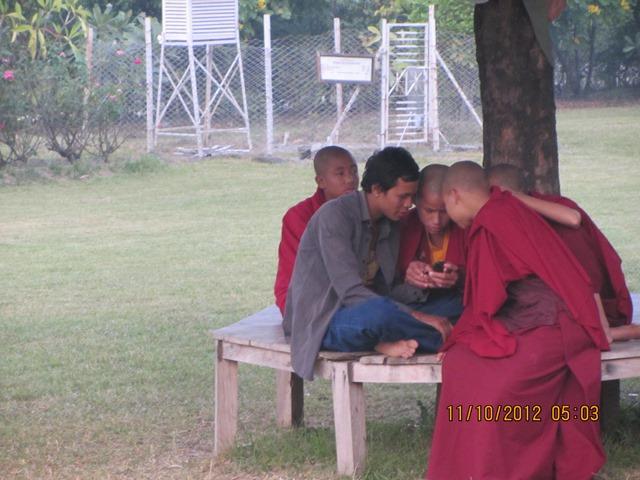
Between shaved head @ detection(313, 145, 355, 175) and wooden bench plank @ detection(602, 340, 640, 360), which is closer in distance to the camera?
wooden bench plank @ detection(602, 340, 640, 360)

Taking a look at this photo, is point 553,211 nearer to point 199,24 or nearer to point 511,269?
point 511,269

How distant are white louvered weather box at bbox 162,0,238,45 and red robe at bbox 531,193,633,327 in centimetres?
1278

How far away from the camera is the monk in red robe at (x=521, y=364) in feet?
12.7

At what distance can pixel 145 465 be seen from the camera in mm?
4664

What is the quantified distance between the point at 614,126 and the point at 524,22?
16900 millimetres

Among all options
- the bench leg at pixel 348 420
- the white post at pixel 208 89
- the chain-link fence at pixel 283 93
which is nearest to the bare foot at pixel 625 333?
the bench leg at pixel 348 420

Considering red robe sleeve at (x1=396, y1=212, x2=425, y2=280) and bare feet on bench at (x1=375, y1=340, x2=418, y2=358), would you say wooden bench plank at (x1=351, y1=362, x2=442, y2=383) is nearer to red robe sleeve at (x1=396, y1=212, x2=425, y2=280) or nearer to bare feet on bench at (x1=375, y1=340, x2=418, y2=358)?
bare feet on bench at (x1=375, y1=340, x2=418, y2=358)

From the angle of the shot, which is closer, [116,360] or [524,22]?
[524,22]

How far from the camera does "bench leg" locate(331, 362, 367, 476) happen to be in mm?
4148

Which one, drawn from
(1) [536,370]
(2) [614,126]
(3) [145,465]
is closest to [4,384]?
(3) [145,465]

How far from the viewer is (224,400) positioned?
4.63 m

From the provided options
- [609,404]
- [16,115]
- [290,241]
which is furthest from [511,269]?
[16,115]

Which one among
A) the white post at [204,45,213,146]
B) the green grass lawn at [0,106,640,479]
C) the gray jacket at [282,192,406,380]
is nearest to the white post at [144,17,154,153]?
the white post at [204,45,213,146]

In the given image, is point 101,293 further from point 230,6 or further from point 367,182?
point 230,6
